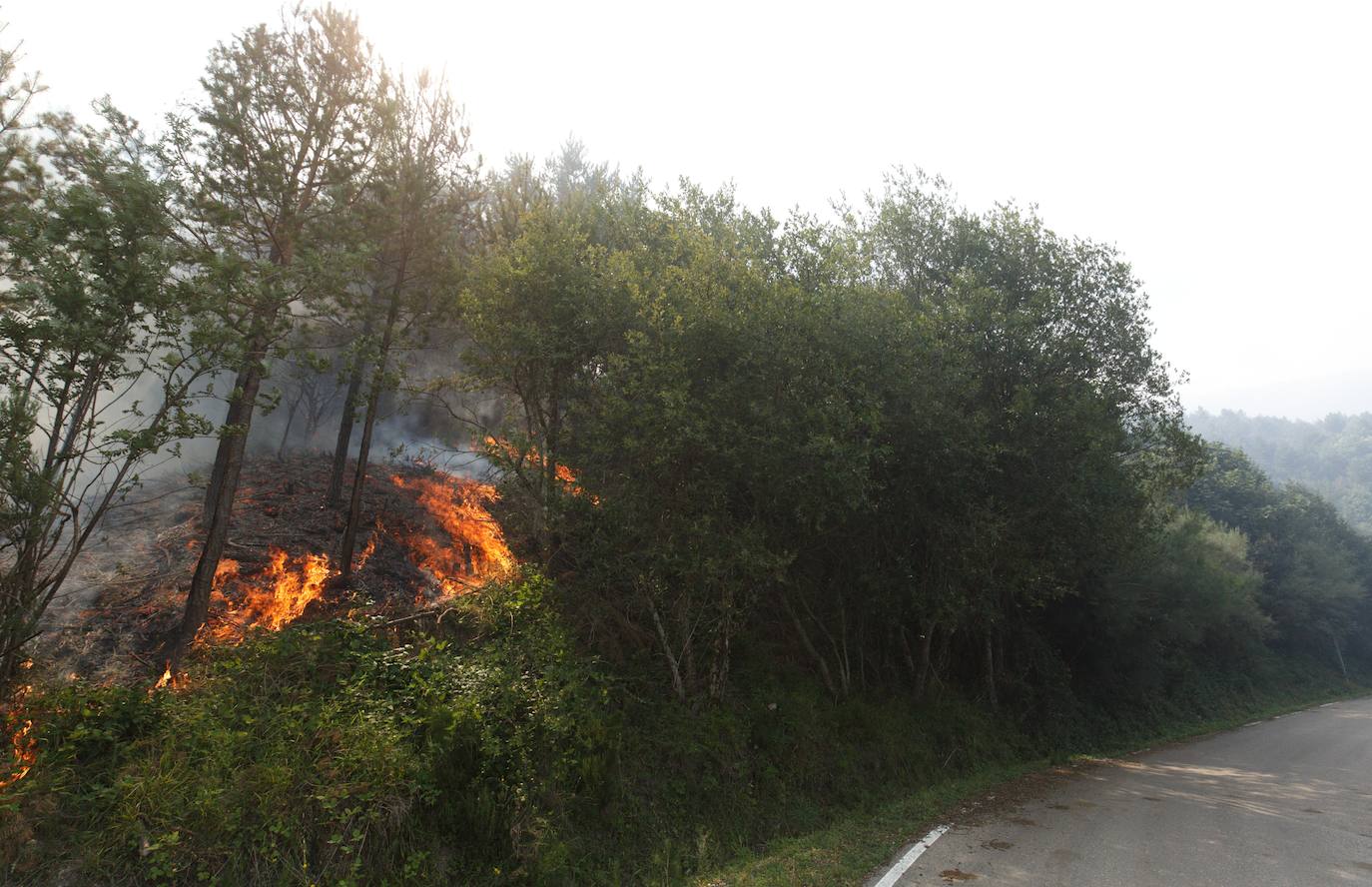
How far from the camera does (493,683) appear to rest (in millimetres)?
8586

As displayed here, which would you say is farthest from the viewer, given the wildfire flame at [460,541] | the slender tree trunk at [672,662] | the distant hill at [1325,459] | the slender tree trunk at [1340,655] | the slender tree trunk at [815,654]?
the distant hill at [1325,459]

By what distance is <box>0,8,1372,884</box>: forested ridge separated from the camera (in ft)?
22.4

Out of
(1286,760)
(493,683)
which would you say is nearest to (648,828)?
(493,683)

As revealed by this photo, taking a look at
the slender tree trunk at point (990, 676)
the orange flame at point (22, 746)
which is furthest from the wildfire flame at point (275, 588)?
the slender tree trunk at point (990, 676)

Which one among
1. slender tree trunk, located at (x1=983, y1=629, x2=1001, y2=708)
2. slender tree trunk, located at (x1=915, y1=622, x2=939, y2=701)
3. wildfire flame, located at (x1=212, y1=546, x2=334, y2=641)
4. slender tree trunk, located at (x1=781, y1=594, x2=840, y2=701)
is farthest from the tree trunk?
wildfire flame, located at (x1=212, y1=546, x2=334, y2=641)

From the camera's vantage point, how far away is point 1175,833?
28.6 feet

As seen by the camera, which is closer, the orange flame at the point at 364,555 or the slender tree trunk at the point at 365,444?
the slender tree trunk at the point at 365,444

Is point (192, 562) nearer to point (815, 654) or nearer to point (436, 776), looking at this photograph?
point (436, 776)

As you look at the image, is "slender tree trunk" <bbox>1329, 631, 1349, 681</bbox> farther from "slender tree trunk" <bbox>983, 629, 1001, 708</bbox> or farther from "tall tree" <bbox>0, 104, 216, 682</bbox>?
"tall tree" <bbox>0, 104, 216, 682</bbox>

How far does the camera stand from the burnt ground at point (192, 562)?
9820mm

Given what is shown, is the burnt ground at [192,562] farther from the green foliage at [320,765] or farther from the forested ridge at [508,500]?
the green foliage at [320,765]

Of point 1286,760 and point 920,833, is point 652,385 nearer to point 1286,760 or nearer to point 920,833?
point 920,833

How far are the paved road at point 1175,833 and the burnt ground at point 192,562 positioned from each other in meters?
8.28

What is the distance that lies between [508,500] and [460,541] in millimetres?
2684
